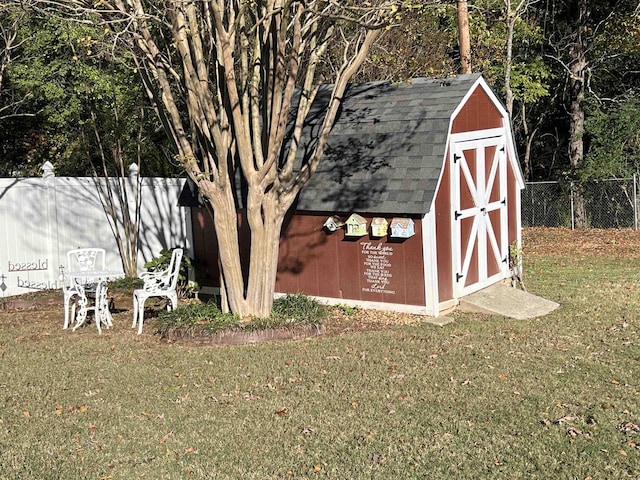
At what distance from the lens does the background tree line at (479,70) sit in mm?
19500

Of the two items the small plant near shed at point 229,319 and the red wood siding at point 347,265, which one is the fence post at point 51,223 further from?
the small plant near shed at point 229,319

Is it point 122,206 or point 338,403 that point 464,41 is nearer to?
point 122,206

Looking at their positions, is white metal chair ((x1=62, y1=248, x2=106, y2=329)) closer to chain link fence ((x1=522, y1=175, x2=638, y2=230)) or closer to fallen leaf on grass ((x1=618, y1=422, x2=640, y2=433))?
fallen leaf on grass ((x1=618, y1=422, x2=640, y2=433))

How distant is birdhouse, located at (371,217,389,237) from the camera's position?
1150cm

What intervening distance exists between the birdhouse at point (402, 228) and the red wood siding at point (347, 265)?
0.10m

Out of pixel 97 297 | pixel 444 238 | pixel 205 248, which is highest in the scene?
pixel 444 238

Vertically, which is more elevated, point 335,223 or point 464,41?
point 464,41

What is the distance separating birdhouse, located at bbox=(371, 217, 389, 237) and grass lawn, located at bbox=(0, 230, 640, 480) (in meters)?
1.39

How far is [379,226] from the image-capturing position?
453 inches

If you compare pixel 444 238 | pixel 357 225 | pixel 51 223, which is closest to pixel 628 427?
pixel 444 238

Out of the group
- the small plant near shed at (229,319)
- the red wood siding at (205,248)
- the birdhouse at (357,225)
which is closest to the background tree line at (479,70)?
the red wood siding at (205,248)

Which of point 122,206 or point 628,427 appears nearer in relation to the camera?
point 628,427

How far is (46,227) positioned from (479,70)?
1173 cm

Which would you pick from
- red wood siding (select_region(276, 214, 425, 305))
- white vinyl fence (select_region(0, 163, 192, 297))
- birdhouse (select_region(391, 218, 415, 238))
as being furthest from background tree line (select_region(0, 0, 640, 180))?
birdhouse (select_region(391, 218, 415, 238))
